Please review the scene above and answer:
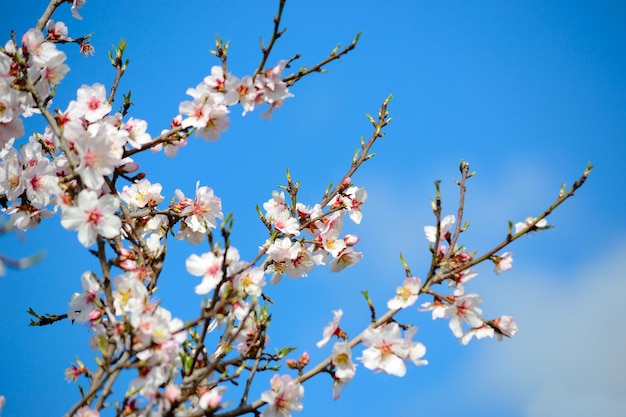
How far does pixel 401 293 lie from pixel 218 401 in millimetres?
1201

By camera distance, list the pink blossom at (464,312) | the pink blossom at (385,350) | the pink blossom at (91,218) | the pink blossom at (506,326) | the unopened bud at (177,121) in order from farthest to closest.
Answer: the unopened bud at (177,121), the pink blossom at (506,326), the pink blossom at (464,312), the pink blossom at (385,350), the pink blossom at (91,218)

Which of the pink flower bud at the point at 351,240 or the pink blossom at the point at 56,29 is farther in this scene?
the pink blossom at the point at 56,29

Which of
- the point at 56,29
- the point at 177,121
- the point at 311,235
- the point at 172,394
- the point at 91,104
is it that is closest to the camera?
the point at 172,394

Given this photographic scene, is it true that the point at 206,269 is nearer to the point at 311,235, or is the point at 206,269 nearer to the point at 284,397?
the point at 284,397

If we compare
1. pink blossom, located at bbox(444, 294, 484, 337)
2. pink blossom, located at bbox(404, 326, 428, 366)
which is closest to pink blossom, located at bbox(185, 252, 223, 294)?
pink blossom, located at bbox(404, 326, 428, 366)

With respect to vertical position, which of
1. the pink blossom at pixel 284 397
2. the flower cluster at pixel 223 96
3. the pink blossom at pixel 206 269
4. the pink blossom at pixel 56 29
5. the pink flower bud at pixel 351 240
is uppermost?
the pink blossom at pixel 56 29

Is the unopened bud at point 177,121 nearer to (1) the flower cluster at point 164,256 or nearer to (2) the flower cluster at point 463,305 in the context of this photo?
(1) the flower cluster at point 164,256

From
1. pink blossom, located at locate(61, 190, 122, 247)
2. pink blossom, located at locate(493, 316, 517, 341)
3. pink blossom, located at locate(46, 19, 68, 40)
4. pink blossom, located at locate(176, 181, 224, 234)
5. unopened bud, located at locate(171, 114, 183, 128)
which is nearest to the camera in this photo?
pink blossom, located at locate(61, 190, 122, 247)

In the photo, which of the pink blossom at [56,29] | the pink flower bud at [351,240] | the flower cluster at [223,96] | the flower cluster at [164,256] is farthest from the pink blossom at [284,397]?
the pink blossom at [56,29]

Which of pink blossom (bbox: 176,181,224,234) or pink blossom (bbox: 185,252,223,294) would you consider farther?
pink blossom (bbox: 176,181,224,234)

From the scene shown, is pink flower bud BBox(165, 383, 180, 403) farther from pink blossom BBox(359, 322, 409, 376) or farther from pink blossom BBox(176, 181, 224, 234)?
pink blossom BBox(176, 181, 224, 234)

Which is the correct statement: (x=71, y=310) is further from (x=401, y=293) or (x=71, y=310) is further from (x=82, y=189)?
(x=401, y=293)

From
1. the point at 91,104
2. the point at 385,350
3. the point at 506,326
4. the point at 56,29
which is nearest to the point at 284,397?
the point at 385,350

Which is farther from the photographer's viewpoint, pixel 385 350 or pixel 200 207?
pixel 200 207
